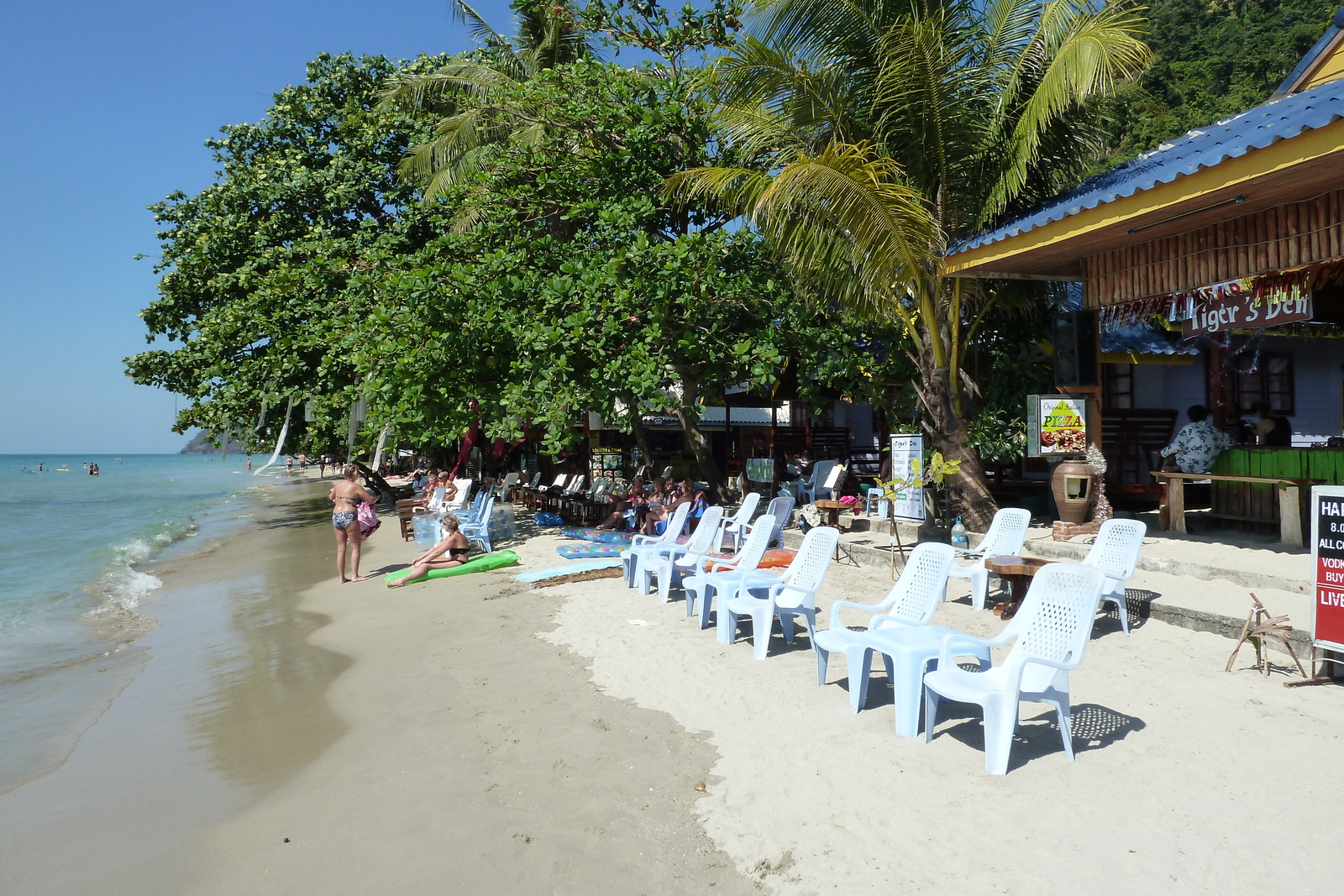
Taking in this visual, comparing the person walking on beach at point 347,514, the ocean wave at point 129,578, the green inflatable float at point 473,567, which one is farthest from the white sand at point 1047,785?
the ocean wave at point 129,578

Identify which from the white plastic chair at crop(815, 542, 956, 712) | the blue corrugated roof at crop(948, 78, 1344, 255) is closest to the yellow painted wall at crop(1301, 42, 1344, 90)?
the blue corrugated roof at crop(948, 78, 1344, 255)

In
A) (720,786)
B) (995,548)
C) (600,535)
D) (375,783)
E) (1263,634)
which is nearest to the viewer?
(720,786)

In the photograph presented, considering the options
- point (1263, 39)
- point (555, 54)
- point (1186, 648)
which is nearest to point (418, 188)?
point (555, 54)

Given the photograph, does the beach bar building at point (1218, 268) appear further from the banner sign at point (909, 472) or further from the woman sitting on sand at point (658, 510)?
the woman sitting on sand at point (658, 510)

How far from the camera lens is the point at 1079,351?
371 inches

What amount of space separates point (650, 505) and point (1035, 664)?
8.23m

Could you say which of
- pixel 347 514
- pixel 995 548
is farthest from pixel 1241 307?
pixel 347 514

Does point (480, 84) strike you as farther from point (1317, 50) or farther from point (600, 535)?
point (1317, 50)

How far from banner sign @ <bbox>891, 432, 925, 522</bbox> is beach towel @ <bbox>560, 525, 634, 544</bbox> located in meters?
3.79

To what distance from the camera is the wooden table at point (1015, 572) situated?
630cm

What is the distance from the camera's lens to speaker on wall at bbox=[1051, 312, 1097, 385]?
9406 millimetres

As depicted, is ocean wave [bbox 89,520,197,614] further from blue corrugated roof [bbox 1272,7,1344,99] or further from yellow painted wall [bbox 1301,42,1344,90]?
blue corrugated roof [bbox 1272,7,1344,99]

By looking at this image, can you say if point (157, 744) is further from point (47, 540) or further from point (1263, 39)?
point (1263, 39)

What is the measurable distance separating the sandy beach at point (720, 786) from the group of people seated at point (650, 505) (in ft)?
17.4
